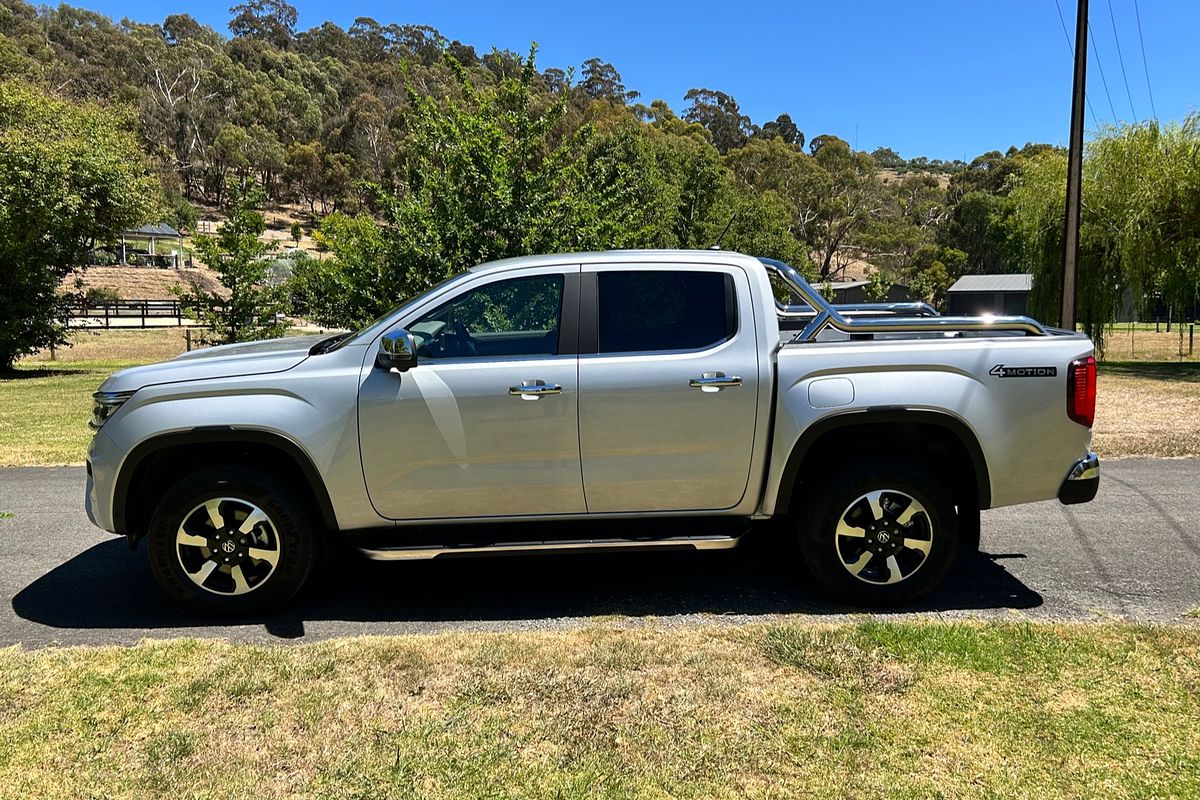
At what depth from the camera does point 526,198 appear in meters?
12.9

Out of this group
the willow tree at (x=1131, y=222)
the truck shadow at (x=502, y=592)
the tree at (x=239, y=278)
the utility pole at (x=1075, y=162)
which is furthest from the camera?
the willow tree at (x=1131, y=222)

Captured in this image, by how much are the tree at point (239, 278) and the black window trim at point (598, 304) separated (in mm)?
15774

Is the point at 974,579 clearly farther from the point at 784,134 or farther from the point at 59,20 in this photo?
the point at 784,134

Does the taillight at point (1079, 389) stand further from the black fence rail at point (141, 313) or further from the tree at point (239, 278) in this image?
the black fence rail at point (141, 313)

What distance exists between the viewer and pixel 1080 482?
186 inches

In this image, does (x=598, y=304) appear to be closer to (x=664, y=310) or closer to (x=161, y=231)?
(x=664, y=310)

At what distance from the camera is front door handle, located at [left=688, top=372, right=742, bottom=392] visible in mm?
4602

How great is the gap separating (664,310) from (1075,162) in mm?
12646

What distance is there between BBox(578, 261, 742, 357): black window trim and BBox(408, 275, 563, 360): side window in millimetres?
139

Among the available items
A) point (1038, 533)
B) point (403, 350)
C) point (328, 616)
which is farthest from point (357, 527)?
point (1038, 533)

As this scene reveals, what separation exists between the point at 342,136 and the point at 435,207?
9997 centimetres

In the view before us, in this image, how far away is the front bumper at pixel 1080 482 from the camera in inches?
186

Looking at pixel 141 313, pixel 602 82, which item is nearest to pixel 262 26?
pixel 602 82

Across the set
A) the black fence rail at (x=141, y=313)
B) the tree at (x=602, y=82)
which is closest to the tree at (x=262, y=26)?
the tree at (x=602, y=82)
